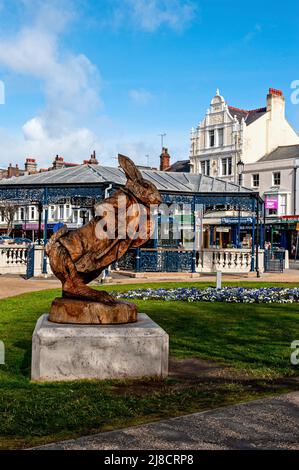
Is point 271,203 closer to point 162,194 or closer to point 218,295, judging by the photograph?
point 162,194

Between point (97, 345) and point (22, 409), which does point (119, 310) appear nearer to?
point (97, 345)

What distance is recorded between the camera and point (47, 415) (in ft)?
18.0

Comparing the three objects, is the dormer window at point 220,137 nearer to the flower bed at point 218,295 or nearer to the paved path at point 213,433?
the flower bed at point 218,295

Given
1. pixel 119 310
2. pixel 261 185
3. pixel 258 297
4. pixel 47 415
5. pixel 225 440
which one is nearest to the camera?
pixel 225 440

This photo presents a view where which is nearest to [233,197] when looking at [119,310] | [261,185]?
[119,310]

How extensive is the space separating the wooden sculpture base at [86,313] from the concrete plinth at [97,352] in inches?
9.2

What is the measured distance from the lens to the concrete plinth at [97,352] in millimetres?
6816

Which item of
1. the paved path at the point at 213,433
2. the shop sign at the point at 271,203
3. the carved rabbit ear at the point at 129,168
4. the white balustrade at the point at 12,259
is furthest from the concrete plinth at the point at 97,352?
the shop sign at the point at 271,203

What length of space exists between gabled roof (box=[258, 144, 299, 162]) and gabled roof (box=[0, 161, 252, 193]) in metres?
26.2

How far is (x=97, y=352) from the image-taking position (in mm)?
6895

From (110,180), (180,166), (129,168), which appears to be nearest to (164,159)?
(180,166)

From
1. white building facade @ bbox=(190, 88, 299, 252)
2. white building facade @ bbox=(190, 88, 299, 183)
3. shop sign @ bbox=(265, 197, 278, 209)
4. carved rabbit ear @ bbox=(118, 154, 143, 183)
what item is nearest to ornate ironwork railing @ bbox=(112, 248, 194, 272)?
carved rabbit ear @ bbox=(118, 154, 143, 183)

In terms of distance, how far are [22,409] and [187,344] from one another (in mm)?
4267
